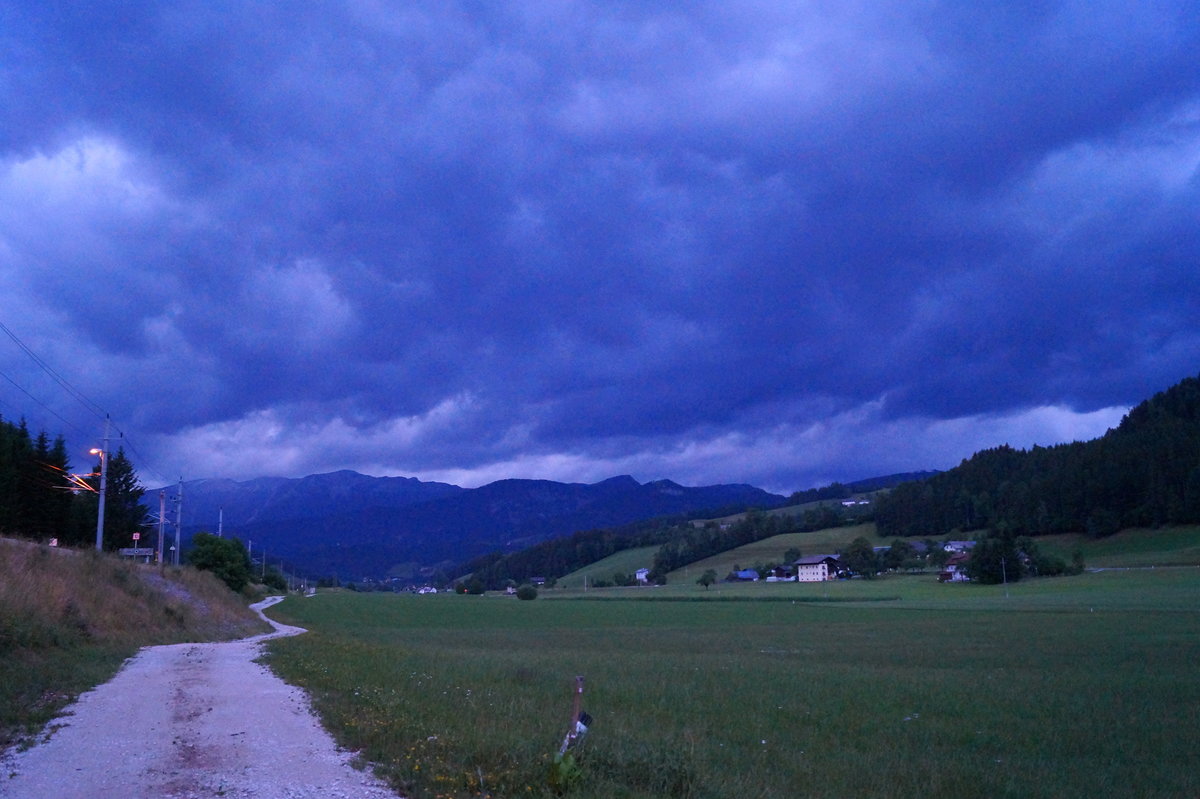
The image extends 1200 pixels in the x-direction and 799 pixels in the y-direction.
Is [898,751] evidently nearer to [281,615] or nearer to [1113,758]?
[1113,758]

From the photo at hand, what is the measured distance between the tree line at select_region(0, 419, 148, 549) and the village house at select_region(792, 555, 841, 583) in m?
129

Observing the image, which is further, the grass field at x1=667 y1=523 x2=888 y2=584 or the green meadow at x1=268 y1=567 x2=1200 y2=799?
the grass field at x1=667 y1=523 x2=888 y2=584

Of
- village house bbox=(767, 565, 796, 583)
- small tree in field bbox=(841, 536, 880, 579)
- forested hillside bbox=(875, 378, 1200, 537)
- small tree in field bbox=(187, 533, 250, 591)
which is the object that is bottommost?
village house bbox=(767, 565, 796, 583)

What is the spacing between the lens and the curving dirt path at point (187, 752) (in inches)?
362

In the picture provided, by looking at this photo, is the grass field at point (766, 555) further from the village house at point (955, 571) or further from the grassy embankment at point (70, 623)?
the grassy embankment at point (70, 623)

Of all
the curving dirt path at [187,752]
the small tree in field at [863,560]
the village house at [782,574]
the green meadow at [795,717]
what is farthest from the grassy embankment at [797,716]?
the village house at [782,574]

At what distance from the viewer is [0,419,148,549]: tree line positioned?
202ft

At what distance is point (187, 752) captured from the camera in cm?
1107

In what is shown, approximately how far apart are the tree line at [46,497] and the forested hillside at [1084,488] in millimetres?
116947

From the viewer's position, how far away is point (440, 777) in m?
9.84

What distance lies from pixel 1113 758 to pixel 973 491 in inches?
7423

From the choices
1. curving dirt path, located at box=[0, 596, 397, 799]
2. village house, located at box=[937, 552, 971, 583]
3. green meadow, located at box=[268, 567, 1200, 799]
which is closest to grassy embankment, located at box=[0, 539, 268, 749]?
curving dirt path, located at box=[0, 596, 397, 799]

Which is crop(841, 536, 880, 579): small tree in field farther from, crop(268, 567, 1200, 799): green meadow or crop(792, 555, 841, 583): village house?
crop(268, 567, 1200, 799): green meadow

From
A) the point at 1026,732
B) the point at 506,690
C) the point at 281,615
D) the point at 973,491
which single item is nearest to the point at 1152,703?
the point at 1026,732
